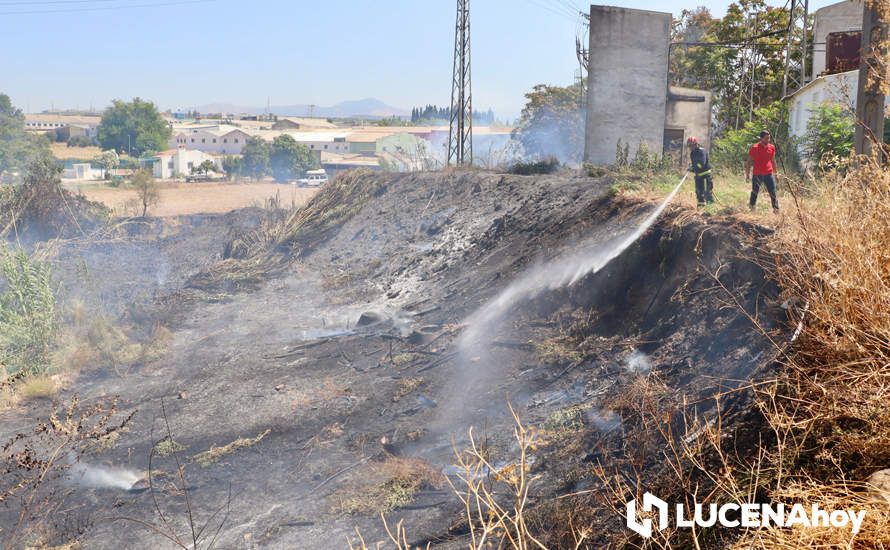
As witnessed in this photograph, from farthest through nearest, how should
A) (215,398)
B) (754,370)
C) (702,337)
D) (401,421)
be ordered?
1. (215,398)
2. (401,421)
3. (702,337)
4. (754,370)

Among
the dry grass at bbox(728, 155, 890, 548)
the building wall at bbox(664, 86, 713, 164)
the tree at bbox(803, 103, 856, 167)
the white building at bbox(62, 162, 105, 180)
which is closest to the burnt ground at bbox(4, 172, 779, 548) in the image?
the dry grass at bbox(728, 155, 890, 548)

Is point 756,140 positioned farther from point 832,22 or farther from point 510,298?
point 832,22

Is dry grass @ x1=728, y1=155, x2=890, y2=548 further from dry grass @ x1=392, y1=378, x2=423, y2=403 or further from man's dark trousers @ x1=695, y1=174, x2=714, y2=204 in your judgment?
dry grass @ x1=392, y1=378, x2=423, y2=403

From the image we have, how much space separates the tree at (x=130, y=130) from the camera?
93725mm

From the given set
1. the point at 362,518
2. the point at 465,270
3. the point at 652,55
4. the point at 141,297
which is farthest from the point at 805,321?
the point at 652,55

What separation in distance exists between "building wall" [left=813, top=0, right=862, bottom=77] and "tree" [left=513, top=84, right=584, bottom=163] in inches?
422

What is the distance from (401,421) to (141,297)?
35.2 ft

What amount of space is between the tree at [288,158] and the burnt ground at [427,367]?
56112 millimetres

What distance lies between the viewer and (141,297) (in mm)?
17688

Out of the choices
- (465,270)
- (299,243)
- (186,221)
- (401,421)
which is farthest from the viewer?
(186,221)

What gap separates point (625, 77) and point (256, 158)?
59.7 meters

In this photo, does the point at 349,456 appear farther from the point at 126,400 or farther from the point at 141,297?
the point at 141,297

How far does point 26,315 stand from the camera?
13.4 m

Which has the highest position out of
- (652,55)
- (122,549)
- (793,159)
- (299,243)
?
(652,55)
